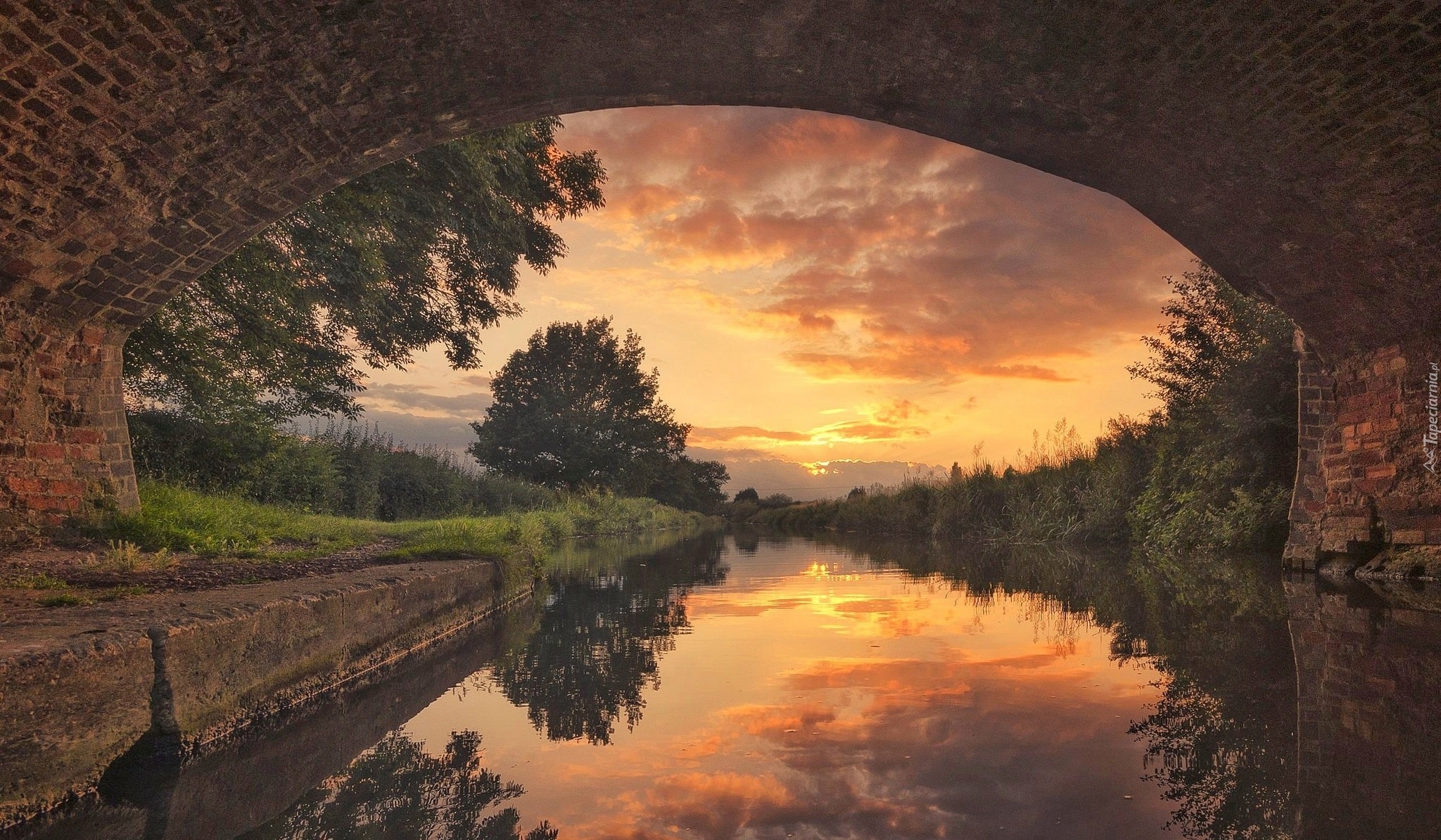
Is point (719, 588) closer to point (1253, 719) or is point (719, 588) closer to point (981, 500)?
point (1253, 719)

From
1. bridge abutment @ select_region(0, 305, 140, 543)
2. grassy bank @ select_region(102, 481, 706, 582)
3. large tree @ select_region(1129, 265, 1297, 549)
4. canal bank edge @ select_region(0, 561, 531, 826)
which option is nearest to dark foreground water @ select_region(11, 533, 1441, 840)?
canal bank edge @ select_region(0, 561, 531, 826)

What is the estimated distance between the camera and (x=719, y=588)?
23.7 feet

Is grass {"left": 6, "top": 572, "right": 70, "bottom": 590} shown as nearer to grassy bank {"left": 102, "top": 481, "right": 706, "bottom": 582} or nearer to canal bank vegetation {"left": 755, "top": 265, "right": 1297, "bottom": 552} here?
grassy bank {"left": 102, "top": 481, "right": 706, "bottom": 582}

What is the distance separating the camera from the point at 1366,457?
7246mm

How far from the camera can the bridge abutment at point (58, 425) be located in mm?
5203

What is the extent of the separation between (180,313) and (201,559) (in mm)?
4612

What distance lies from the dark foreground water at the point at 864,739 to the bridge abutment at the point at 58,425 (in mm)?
3328

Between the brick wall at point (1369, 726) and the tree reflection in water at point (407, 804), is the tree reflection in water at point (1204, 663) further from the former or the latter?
the tree reflection in water at point (407, 804)

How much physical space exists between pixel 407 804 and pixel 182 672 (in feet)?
3.62

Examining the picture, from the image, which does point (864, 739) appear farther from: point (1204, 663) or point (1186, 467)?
point (1186, 467)

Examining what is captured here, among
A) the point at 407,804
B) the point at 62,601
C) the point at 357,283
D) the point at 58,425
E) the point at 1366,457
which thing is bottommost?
the point at 407,804

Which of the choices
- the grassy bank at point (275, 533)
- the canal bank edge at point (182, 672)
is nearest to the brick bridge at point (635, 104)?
the grassy bank at point (275, 533)

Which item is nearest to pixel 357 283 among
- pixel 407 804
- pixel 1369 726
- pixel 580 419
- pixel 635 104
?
pixel 635 104

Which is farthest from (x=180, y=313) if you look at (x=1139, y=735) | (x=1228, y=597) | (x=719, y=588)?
(x=1228, y=597)
